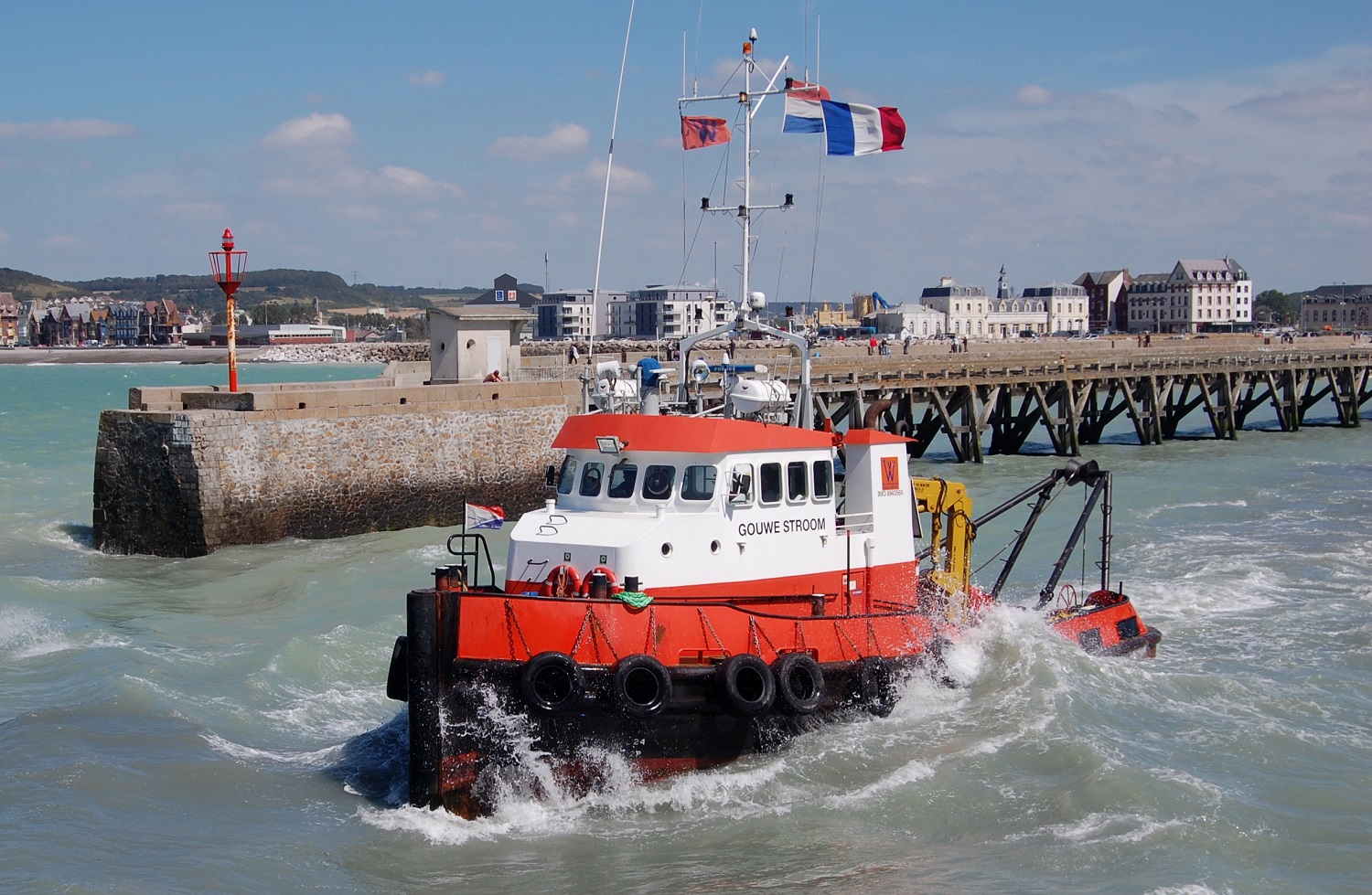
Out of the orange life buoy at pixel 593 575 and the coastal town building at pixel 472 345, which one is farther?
the coastal town building at pixel 472 345

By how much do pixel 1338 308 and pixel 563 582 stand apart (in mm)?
175215

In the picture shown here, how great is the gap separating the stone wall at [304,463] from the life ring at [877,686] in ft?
49.3

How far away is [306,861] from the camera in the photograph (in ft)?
38.2

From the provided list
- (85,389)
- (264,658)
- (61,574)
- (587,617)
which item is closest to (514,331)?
(61,574)

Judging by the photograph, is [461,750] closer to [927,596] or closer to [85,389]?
[927,596]

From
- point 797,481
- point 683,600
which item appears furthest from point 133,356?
Result: point 683,600

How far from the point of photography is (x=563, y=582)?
1320 cm

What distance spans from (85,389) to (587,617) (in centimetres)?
9497

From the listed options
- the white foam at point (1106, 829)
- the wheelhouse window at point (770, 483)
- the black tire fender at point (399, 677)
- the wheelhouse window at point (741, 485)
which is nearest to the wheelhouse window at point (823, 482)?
the wheelhouse window at point (770, 483)

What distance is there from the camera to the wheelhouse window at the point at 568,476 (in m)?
14.6

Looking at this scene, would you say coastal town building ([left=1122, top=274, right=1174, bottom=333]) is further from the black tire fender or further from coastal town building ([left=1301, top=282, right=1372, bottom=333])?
the black tire fender

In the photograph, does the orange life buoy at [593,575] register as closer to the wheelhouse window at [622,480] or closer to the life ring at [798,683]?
the wheelhouse window at [622,480]

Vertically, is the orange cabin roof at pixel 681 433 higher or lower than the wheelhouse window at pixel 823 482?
higher

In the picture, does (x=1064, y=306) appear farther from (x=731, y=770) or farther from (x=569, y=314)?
(x=731, y=770)
